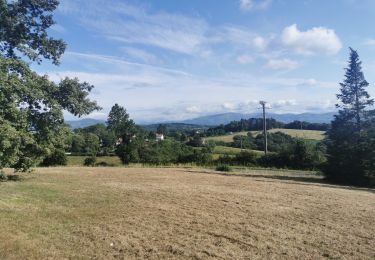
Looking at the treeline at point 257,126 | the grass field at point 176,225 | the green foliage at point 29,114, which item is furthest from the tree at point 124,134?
the grass field at point 176,225

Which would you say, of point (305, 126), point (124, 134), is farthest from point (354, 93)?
point (305, 126)

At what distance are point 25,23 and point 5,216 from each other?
10224mm

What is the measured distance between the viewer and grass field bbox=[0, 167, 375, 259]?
29.7 ft

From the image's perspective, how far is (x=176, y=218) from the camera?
40.4 ft

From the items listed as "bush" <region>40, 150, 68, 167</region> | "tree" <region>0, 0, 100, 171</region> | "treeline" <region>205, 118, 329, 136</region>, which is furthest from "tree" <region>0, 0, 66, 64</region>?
"treeline" <region>205, 118, 329, 136</region>

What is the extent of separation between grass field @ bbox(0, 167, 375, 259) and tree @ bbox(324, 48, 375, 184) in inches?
736

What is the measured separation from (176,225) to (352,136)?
29845 mm

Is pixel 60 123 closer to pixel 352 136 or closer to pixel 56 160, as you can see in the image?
pixel 56 160

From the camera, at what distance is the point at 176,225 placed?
11422 mm

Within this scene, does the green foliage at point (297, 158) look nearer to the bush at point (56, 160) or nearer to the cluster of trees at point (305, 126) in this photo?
the bush at point (56, 160)

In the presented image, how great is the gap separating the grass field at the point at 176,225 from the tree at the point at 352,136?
18698 millimetres

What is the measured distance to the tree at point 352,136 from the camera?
116ft

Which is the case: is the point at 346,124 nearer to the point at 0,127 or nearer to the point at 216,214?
the point at 216,214

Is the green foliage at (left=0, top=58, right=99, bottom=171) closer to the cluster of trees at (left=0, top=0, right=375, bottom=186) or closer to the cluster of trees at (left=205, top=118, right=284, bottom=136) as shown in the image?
the cluster of trees at (left=0, top=0, right=375, bottom=186)
